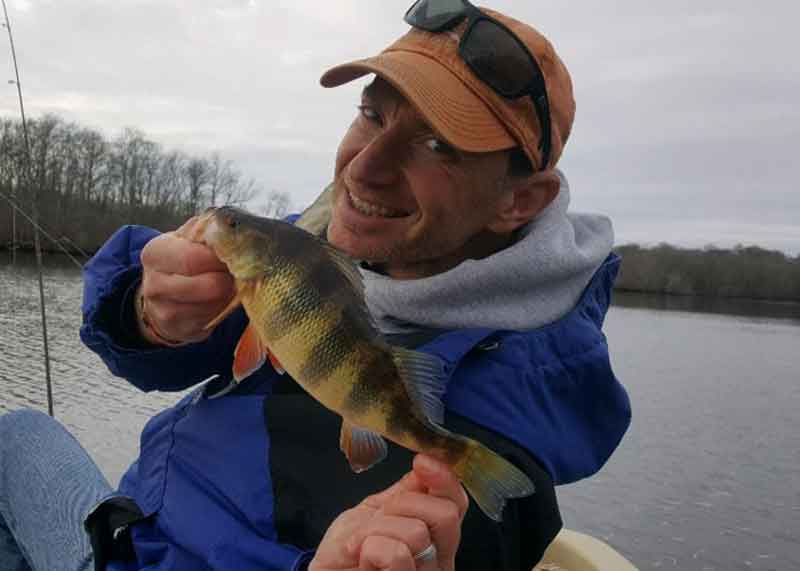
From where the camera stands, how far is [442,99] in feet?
6.86

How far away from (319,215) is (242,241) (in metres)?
0.96

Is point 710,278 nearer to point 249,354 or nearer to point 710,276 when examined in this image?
point 710,276

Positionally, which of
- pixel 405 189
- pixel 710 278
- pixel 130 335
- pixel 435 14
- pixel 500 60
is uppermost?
pixel 435 14

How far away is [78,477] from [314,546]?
1324mm

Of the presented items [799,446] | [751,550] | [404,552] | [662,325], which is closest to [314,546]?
[404,552]

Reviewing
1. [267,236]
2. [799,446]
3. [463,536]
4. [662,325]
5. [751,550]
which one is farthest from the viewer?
[662,325]

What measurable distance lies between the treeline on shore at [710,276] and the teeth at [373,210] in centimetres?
5785

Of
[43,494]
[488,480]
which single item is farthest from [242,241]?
[43,494]

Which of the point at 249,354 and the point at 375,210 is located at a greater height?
the point at 375,210

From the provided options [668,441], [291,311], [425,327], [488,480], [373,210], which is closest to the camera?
[488,480]

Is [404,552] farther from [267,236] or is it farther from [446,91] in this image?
[446,91]

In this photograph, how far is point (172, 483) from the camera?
7.29 feet

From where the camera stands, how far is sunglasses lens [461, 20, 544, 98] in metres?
2.15

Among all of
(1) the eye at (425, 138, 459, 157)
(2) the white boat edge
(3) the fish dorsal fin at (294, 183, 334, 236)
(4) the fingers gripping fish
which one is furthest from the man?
(2) the white boat edge
